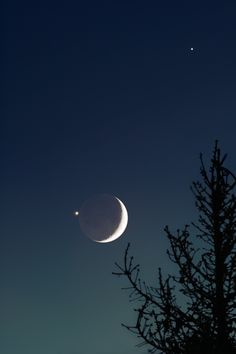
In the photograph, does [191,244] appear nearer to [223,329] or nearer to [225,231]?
[225,231]

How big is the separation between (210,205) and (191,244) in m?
1.30

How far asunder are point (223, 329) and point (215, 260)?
4.82 feet

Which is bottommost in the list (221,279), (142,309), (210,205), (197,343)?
(197,343)

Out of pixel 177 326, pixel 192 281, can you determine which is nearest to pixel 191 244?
pixel 192 281

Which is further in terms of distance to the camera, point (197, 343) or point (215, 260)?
point (215, 260)

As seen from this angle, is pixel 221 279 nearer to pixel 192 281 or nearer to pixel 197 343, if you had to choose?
pixel 192 281

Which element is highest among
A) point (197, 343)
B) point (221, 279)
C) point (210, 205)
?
point (210, 205)

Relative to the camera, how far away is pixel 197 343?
30.9ft

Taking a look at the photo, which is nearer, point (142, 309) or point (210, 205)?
point (142, 309)

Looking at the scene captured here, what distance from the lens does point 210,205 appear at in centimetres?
1091

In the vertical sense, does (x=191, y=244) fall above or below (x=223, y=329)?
above

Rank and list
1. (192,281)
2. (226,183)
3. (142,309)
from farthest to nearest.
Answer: (226,183) → (192,281) → (142,309)

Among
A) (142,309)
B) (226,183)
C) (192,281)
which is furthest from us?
(226,183)

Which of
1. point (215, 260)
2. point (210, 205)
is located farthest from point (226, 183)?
point (215, 260)
